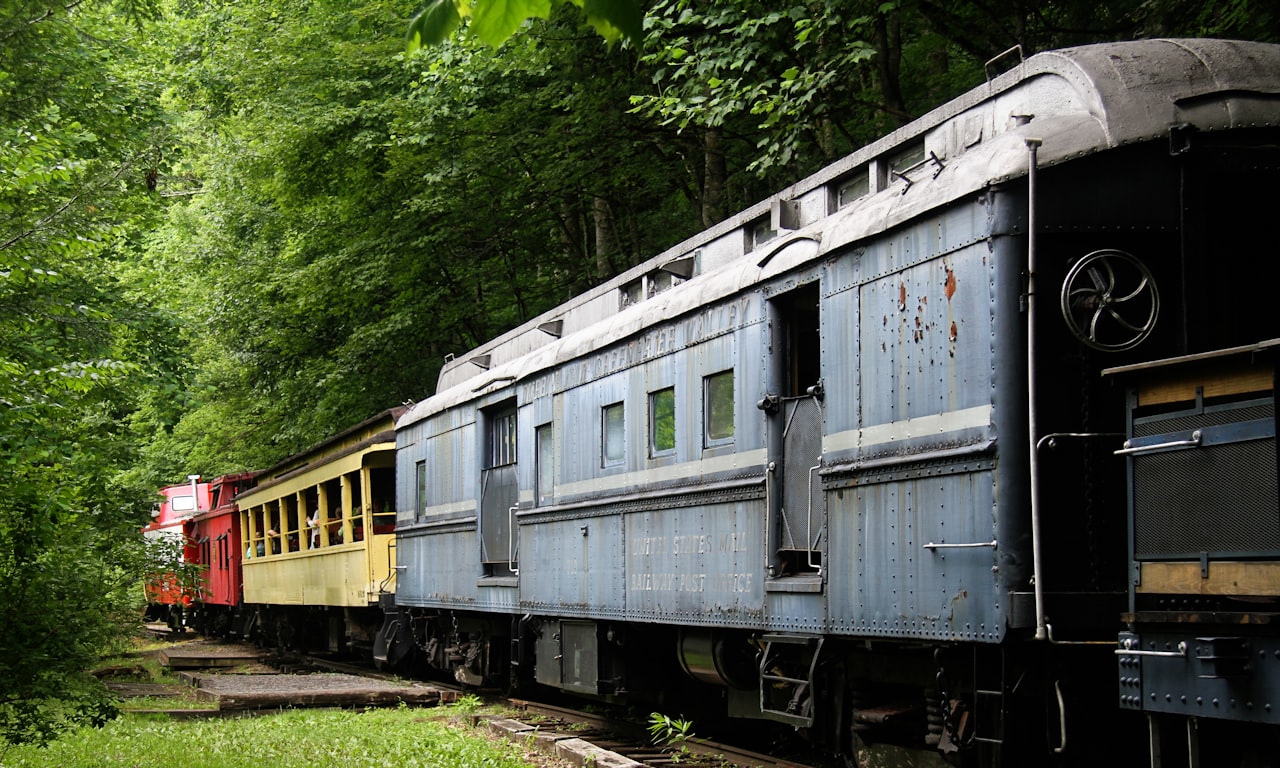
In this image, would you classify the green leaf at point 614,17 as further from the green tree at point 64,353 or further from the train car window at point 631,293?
the train car window at point 631,293

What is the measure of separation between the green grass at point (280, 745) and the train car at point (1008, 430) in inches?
84.9

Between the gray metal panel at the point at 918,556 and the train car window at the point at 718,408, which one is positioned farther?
the train car window at the point at 718,408

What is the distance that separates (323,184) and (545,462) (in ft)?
40.4

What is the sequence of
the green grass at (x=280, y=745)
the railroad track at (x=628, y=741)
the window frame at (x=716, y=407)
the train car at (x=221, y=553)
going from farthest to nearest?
the train car at (x=221, y=553) → the green grass at (x=280, y=745) → the railroad track at (x=628, y=741) → the window frame at (x=716, y=407)

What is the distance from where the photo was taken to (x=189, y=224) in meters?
37.6

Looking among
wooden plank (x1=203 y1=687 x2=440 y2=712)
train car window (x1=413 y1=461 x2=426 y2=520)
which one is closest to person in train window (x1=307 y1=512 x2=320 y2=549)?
train car window (x1=413 y1=461 x2=426 y2=520)

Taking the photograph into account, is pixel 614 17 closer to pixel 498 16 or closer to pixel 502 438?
pixel 498 16

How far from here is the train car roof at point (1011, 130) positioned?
20.3 feet

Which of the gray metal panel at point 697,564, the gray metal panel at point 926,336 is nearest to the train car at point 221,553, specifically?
the gray metal panel at point 697,564

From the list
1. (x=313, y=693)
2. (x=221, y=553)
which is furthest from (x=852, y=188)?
(x=221, y=553)

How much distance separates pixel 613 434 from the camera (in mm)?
11125

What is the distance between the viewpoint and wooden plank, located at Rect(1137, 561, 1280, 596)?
475cm

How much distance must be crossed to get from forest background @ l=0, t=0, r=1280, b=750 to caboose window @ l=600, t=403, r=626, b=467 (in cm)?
383

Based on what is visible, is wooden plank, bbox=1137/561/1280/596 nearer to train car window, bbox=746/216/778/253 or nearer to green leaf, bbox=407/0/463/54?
green leaf, bbox=407/0/463/54
